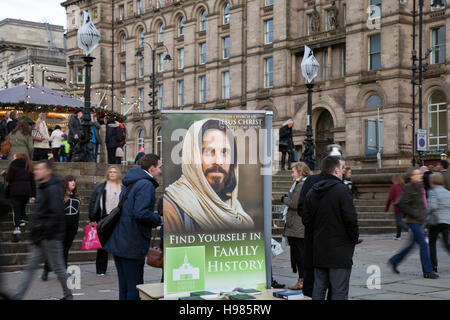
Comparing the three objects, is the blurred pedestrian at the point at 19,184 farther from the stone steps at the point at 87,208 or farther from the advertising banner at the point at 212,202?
the advertising banner at the point at 212,202

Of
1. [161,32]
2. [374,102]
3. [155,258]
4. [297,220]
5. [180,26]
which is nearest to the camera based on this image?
[155,258]

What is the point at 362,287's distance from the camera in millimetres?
9969

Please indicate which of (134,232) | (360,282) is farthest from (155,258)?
(360,282)

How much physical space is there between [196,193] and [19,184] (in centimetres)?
715

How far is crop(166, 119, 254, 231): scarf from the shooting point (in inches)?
263

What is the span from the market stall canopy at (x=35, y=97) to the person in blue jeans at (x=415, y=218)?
16.8 meters

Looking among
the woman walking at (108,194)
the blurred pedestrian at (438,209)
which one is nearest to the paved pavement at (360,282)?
the blurred pedestrian at (438,209)

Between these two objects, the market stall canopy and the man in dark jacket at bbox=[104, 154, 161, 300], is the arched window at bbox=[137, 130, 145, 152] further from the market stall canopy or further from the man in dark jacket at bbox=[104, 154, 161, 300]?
the man in dark jacket at bbox=[104, 154, 161, 300]

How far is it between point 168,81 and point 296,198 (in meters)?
47.3

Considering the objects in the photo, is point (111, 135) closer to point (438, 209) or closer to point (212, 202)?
point (438, 209)

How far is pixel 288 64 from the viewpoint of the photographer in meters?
44.6

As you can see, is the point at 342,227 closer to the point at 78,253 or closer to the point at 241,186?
the point at 241,186

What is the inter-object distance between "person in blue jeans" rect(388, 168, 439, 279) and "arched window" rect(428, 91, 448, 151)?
25.7 m

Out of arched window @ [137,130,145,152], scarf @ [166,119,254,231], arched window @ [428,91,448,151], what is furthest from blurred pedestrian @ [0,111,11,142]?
arched window @ [137,130,145,152]
